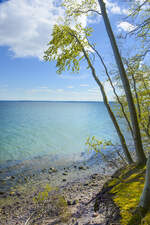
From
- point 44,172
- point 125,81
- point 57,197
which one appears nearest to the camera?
point 125,81

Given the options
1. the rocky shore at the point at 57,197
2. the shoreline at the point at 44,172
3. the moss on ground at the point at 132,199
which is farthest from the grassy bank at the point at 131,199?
the shoreline at the point at 44,172

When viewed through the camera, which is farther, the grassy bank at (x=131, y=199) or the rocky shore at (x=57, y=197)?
the rocky shore at (x=57, y=197)

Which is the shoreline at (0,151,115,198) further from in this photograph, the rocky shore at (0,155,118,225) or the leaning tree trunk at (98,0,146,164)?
the leaning tree trunk at (98,0,146,164)

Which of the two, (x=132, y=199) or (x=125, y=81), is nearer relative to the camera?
(x=132, y=199)

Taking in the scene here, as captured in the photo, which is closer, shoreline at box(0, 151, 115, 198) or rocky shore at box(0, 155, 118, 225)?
rocky shore at box(0, 155, 118, 225)

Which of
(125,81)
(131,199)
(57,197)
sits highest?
(125,81)

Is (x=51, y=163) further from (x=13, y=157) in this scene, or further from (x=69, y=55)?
(x=69, y=55)

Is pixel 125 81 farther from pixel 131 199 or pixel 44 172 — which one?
pixel 44 172

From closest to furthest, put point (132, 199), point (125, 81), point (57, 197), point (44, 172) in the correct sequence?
1. point (132, 199)
2. point (125, 81)
3. point (57, 197)
4. point (44, 172)

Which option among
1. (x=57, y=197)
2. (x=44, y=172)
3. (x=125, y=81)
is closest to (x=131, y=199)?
(x=125, y=81)

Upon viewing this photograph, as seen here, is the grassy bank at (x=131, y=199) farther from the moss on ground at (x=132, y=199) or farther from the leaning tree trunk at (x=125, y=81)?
the leaning tree trunk at (x=125, y=81)

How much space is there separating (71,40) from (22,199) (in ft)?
36.8

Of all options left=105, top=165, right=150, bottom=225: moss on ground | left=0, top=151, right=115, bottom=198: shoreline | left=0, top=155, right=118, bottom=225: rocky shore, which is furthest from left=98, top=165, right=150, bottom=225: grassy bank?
left=0, top=151, right=115, bottom=198: shoreline

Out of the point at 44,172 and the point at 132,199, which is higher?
the point at 132,199
